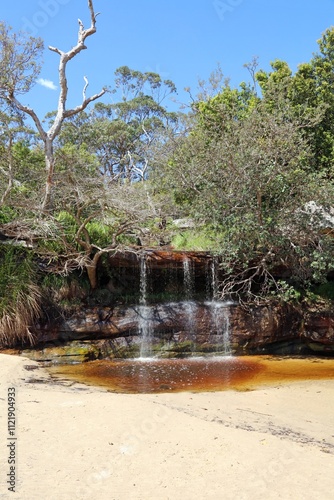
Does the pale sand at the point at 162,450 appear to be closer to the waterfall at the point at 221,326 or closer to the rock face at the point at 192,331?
the rock face at the point at 192,331

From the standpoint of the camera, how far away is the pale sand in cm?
353

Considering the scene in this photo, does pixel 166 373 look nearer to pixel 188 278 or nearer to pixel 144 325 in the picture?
pixel 144 325

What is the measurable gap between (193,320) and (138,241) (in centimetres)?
346

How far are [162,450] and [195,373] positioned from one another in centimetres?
503

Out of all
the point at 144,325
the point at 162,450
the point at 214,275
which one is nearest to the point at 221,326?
the point at 214,275

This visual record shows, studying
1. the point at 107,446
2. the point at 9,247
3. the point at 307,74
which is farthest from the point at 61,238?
the point at 307,74

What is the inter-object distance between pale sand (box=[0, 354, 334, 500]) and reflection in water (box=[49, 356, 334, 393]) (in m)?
1.81

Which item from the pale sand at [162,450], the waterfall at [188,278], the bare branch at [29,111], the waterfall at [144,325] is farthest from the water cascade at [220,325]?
the bare branch at [29,111]

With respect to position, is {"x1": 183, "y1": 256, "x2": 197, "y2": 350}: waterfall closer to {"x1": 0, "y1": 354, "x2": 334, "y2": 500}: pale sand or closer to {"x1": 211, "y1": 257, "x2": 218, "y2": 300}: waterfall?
{"x1": 211, "y1": 257, "x2": 218, "y2": 300}: waterfall

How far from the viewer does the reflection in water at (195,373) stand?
813 centimetres

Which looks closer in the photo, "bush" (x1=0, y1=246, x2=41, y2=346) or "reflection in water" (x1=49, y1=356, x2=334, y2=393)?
"reflection in water" (x1=49, y1=356, x2=334, y2=393)

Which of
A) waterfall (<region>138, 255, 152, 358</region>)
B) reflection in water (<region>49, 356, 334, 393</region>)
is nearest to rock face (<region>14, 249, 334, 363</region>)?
waterfall (<region>138, 255, 152, 358</region>)

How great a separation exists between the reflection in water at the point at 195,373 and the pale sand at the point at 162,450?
1.81m

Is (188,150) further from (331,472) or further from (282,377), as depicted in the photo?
(331,472)
